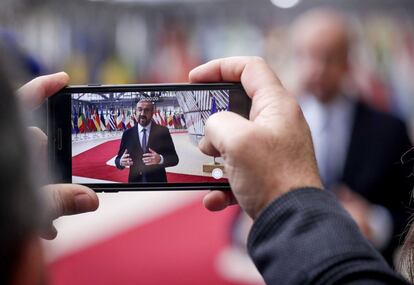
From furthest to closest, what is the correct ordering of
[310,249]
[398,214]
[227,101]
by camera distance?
[398,214], [227,101], [310,249]

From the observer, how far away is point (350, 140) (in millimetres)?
1675

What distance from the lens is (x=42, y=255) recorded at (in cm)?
28

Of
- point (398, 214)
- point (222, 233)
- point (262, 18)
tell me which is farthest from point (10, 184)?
point (262, 18)

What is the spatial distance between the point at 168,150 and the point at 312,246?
382 mm

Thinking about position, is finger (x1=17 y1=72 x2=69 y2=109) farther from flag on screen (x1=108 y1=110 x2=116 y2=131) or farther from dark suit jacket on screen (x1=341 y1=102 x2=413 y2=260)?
dark suit jacket on screen (x1=341 y1=102 x2=413 y2=260)

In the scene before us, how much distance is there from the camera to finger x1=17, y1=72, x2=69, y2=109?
78cm

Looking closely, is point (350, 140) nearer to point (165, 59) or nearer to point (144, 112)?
point (144, 112)

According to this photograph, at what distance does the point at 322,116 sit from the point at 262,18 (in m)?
0.95

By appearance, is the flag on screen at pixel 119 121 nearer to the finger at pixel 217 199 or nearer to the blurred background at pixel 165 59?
the finger at pixel 217 199

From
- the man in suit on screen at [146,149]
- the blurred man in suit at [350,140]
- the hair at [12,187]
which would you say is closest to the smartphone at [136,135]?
the man in suit on screen at [146,149]

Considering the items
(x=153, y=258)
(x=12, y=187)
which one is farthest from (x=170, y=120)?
(x=153, y=258)

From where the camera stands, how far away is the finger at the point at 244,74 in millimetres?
735

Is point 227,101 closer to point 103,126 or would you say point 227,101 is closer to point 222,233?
point 103,126

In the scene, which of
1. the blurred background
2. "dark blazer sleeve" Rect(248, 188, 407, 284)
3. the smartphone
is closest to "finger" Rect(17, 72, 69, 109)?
the smartphone
